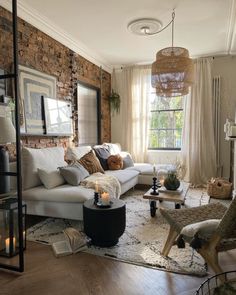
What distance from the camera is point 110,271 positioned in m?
2.04

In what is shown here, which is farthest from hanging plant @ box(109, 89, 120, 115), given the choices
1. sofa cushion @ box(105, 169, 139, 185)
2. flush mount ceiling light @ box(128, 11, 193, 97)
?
flush mount ceiling light @ box(128, 11, 193, 97)

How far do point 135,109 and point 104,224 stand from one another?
3822 mm

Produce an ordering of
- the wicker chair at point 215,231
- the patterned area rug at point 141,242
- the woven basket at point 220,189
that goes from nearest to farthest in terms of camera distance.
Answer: the wicker chair at point 215,231
the patterned area rug at point 141,242
the woven basket at point 220,189

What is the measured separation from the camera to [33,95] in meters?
3.44

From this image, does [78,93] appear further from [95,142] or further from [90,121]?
[95,142]

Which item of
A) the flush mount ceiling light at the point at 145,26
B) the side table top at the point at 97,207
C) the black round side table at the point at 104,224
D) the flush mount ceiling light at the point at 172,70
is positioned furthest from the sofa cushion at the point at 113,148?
the black round side table at the point at 104,224

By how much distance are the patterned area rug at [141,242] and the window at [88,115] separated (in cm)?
193

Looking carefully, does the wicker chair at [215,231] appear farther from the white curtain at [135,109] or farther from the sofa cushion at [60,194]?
the white curtain at [135,109]

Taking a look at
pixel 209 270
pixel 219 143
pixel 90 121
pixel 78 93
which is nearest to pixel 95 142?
pixel 90 121

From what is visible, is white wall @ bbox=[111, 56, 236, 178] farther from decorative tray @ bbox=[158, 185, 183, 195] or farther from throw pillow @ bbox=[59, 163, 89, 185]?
throw pillow @ bbox=[59, 163, 89, 185]

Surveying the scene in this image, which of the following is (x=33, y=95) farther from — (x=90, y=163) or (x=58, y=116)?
(x=90, y=163)

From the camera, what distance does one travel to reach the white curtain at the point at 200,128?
514 centimetres

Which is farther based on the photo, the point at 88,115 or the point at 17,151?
the point at 88,115

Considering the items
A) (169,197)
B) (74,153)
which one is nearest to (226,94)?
(169,197)
